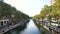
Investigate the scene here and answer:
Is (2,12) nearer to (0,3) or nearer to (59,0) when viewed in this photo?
(0,3)

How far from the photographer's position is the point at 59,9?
34.2 metres

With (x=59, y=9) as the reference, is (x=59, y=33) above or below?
below

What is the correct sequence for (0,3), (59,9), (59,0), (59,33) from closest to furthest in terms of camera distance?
(59,33) → (59,0) → (59,9) → (0,3)

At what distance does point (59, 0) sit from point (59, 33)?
676 cm

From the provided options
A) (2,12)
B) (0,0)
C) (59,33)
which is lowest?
(59,33)

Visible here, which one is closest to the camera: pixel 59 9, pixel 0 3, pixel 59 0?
pixel 59 0

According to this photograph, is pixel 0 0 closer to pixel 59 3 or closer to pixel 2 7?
pixel 2 7

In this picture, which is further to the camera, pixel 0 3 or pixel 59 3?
pixel 0 3

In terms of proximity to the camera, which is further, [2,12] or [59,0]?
[2,12]

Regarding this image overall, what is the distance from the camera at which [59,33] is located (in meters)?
29.2

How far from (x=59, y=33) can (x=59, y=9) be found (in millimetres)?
6956

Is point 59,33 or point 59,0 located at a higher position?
point 59,0

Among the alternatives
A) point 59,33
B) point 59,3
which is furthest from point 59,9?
point 59,33

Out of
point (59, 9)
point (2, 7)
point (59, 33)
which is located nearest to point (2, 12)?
point (2, 7)
